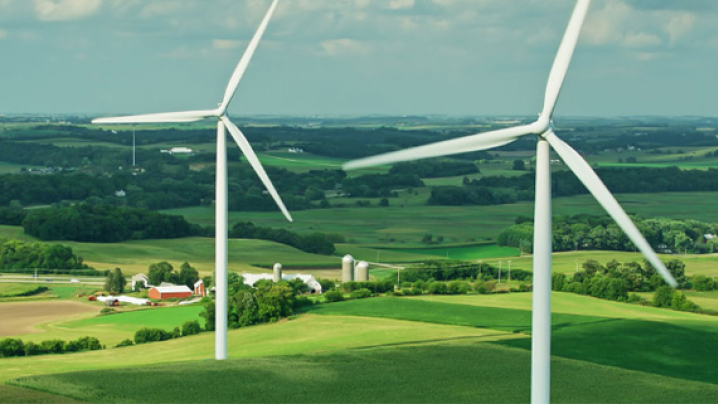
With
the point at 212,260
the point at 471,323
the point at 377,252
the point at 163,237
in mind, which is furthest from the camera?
the point at 163,237

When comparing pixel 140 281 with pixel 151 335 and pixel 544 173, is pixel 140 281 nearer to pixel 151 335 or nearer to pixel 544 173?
pixel 151 335

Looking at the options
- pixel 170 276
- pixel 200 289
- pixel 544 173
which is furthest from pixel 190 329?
pixel 544 173

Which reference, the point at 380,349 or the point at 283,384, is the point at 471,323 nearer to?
the point at 380,349

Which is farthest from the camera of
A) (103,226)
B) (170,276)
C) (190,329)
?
(103,226)

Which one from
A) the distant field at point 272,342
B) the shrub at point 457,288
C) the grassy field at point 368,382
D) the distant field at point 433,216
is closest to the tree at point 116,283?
the shrub at point 457,288

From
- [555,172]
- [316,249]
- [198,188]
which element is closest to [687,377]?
[316,249]

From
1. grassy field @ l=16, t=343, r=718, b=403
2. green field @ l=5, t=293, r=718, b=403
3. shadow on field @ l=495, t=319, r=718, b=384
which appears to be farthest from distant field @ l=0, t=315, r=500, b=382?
grassy field @ l=16, t=343, r=718, b=403
